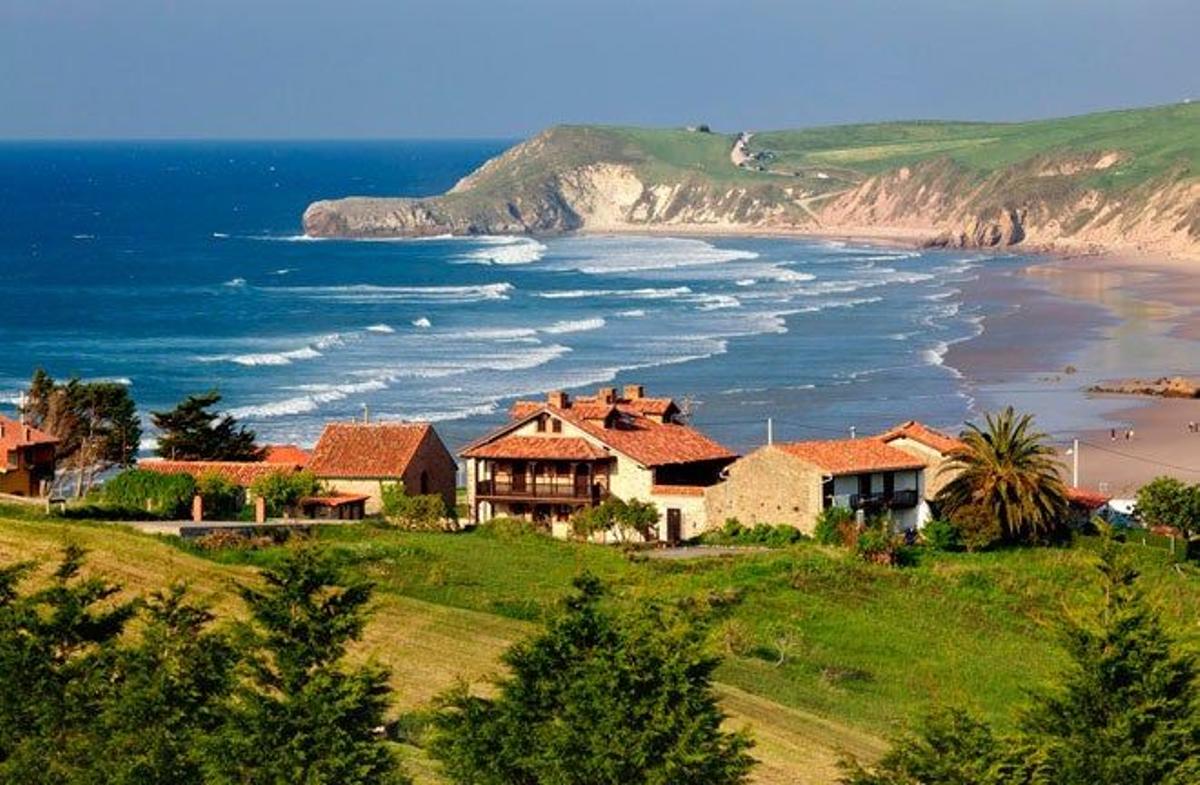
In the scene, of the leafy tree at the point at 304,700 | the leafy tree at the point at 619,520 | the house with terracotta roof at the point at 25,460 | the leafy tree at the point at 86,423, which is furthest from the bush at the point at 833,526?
the leafy tree at the point at 304,700

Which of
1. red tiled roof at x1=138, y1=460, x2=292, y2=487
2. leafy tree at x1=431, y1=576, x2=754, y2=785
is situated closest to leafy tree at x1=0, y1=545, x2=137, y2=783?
leafy tree at x1=431, y1=576, x2=754, y2=785

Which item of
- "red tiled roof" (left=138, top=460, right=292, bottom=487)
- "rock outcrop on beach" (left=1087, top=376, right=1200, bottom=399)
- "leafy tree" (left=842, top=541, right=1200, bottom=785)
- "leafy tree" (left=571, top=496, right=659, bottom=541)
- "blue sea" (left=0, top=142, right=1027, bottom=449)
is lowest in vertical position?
"leafy tree" (left=842, top=541, right=1200, bottom=785)

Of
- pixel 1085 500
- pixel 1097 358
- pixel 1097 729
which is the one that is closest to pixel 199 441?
pixel 1085 500

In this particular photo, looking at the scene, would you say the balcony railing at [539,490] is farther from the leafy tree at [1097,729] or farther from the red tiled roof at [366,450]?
the leafy tree at [1097,729]

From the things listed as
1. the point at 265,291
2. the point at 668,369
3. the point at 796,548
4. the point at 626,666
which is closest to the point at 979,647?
the point at 796,548

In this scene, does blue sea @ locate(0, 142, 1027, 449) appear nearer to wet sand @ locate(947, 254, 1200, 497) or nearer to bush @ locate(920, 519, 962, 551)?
wet sand @ locate(947, 254, 1200, 497)
